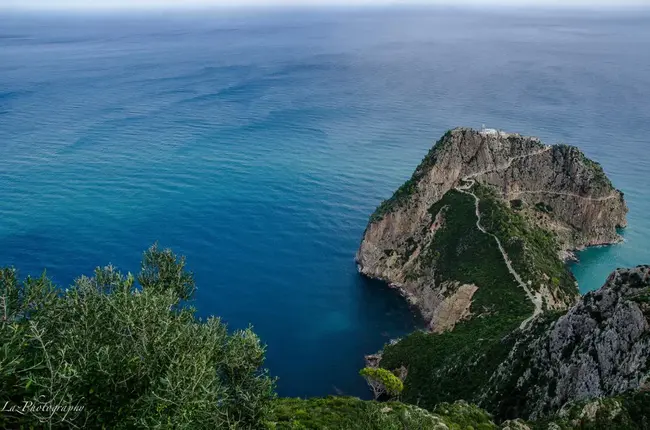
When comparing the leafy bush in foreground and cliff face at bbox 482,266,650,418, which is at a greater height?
the leafy bush in foreground

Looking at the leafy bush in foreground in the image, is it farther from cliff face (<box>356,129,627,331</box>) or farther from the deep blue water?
cliff face (<box>356,129,627,331</box>)

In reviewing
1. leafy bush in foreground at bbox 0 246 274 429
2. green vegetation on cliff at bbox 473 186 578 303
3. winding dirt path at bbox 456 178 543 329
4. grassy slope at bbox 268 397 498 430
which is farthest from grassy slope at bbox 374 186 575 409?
leafy bush in foreground at bbox 0 246 274 429

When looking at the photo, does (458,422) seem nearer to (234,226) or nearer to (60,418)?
(60,418)

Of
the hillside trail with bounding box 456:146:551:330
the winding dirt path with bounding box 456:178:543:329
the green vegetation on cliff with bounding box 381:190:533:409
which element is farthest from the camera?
the hillside trail with bounding box 456:146:551:330

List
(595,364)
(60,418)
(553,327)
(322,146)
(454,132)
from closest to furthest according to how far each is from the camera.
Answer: (60,418)
(595,364)
(553,327)
(454,132)
(322,146)

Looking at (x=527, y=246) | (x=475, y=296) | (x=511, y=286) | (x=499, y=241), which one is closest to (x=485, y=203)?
(x=499, y=241)

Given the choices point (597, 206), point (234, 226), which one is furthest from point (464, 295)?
point (234, 226)
